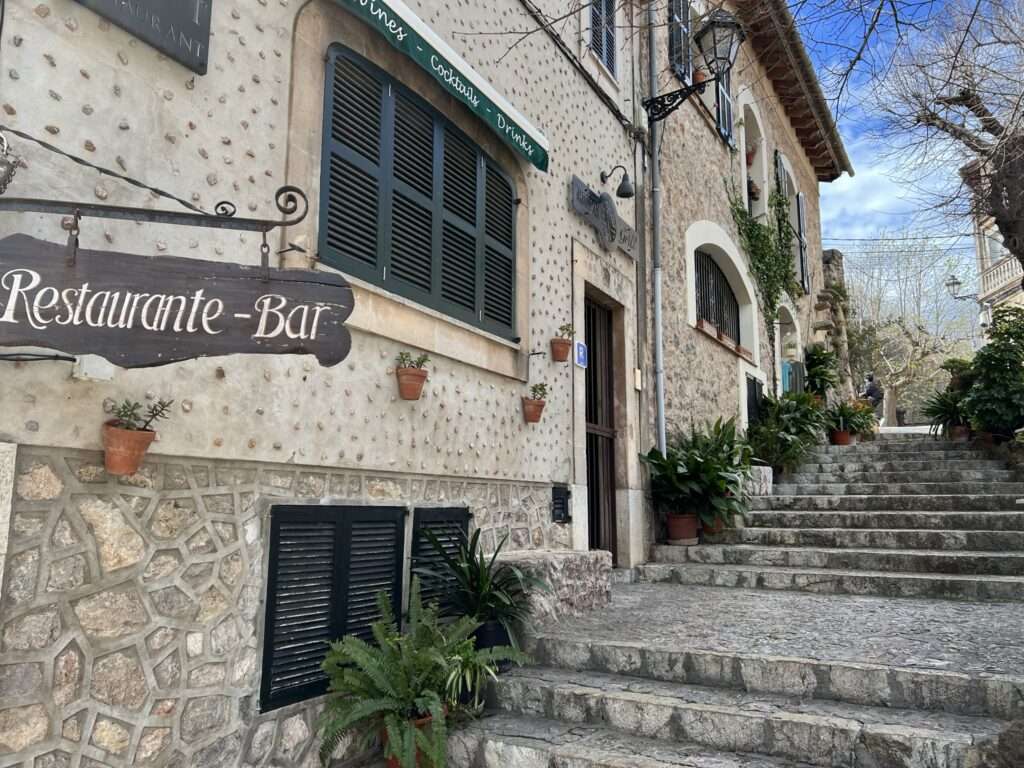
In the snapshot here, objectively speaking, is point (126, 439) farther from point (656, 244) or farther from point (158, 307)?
point (656, 244)

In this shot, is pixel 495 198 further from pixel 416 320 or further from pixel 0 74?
pixel 0 74

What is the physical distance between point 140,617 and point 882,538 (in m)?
6.39

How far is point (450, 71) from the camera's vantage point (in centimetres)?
462

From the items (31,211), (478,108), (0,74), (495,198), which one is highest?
(478,108)

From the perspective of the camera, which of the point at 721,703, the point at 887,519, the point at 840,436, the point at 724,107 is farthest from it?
the point at 840,436

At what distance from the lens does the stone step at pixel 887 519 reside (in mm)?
6797

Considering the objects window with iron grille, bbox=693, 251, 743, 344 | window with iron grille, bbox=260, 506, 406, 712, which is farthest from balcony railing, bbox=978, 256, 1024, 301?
window with iron grille, bbox=260, 506, 406, 712

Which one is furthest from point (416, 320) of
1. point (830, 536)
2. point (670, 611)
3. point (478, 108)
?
point (830, 536)

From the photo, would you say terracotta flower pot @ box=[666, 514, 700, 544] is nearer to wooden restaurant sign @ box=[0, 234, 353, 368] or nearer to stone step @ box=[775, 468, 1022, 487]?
stone step @ box=[775, 468, 1022, 487]

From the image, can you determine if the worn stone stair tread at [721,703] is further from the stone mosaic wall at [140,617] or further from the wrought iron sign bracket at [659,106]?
the wrought iron sign bracket at [659,106]

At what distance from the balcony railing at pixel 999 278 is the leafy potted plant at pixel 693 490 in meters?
18.4

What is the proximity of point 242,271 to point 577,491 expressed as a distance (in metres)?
4.50

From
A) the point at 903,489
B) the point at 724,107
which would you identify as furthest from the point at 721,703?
the point at 724,107

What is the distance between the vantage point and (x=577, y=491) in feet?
21.0
